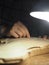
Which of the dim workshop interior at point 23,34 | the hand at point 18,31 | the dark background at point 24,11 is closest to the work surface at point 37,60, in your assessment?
the dim workshop interior at point 23,34

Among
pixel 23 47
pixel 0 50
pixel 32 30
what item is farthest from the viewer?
pixel 32 30

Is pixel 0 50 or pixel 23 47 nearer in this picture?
pixel 0 50

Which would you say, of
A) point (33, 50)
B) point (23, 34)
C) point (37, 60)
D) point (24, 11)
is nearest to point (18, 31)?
point (23, 34)

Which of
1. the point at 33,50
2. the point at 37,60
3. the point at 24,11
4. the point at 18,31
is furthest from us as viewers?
the point at 24,11

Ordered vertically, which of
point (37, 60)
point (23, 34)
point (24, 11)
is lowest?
point (37, 60)

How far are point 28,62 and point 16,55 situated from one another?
Answer: 0.31 feet

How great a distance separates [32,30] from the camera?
1.93 m

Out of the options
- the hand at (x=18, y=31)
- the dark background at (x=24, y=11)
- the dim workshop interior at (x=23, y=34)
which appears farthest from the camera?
the dark background at (x=24, y=11)

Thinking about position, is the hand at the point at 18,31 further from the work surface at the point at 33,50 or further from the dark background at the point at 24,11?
the dark background at the point at 24,11

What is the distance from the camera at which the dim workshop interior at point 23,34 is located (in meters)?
1.01

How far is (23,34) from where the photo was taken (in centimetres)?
153

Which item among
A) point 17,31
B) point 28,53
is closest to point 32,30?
point 17,31

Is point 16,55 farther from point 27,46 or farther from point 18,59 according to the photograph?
point 27,46

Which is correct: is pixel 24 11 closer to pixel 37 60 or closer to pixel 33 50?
pixel 33 50
